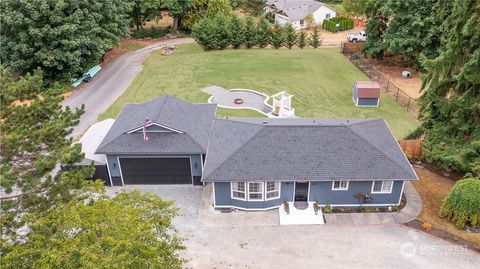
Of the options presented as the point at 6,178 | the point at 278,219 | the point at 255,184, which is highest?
the point at 6,178

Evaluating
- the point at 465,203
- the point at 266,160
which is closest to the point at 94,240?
the point at 266,160

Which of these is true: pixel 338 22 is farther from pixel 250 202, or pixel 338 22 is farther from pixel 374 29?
pixel 250 202

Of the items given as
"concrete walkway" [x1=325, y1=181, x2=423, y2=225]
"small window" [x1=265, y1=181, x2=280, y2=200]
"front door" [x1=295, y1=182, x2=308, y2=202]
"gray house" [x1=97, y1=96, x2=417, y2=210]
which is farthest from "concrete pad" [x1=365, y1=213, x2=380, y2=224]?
"small window" [x1=265, y1=181, x2=280, y2=200]

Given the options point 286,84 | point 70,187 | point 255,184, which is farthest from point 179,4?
point 70,187

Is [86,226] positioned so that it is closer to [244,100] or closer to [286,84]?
[244,100]

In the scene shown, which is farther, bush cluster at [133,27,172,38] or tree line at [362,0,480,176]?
bush cluster at [133,27,172,38]

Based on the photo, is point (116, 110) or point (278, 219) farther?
point (116, 110)

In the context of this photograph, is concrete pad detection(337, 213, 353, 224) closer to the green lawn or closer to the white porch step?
the white porch step
